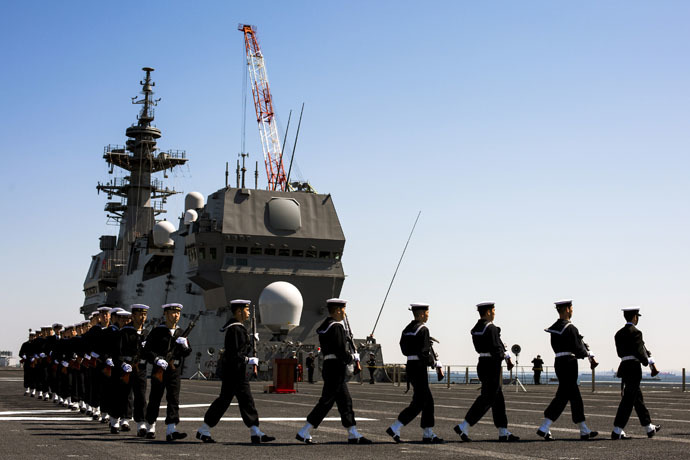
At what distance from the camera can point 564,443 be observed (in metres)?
12.0

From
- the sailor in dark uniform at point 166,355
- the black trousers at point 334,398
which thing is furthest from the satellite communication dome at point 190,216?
the black trousers at point 334,398

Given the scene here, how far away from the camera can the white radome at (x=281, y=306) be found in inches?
1623

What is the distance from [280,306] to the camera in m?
41.2

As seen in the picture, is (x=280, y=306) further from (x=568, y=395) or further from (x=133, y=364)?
(x=568, y=395)

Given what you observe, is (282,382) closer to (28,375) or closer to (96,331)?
(28,375)

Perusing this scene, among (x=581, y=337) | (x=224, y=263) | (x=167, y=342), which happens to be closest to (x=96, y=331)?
(x=167, y=342)

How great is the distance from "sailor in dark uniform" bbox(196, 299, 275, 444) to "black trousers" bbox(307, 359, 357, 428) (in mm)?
778

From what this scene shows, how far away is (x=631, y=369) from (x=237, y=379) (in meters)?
5.60

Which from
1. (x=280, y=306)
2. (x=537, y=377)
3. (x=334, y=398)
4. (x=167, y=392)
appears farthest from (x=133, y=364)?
(x=537, y=377)

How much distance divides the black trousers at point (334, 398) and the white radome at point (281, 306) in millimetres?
29037

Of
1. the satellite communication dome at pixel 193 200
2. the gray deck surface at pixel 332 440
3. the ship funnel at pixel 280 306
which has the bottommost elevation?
the gray deck surface at pixel 332 440

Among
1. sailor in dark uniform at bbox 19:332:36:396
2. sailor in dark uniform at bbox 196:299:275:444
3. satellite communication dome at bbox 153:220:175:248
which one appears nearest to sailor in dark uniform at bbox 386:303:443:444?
sailor in dark uniform at bbox 196:299:275:444

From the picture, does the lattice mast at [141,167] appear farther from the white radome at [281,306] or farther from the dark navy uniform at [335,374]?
the dark navy uniform at [335,374]

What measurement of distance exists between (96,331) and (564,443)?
338 inches
